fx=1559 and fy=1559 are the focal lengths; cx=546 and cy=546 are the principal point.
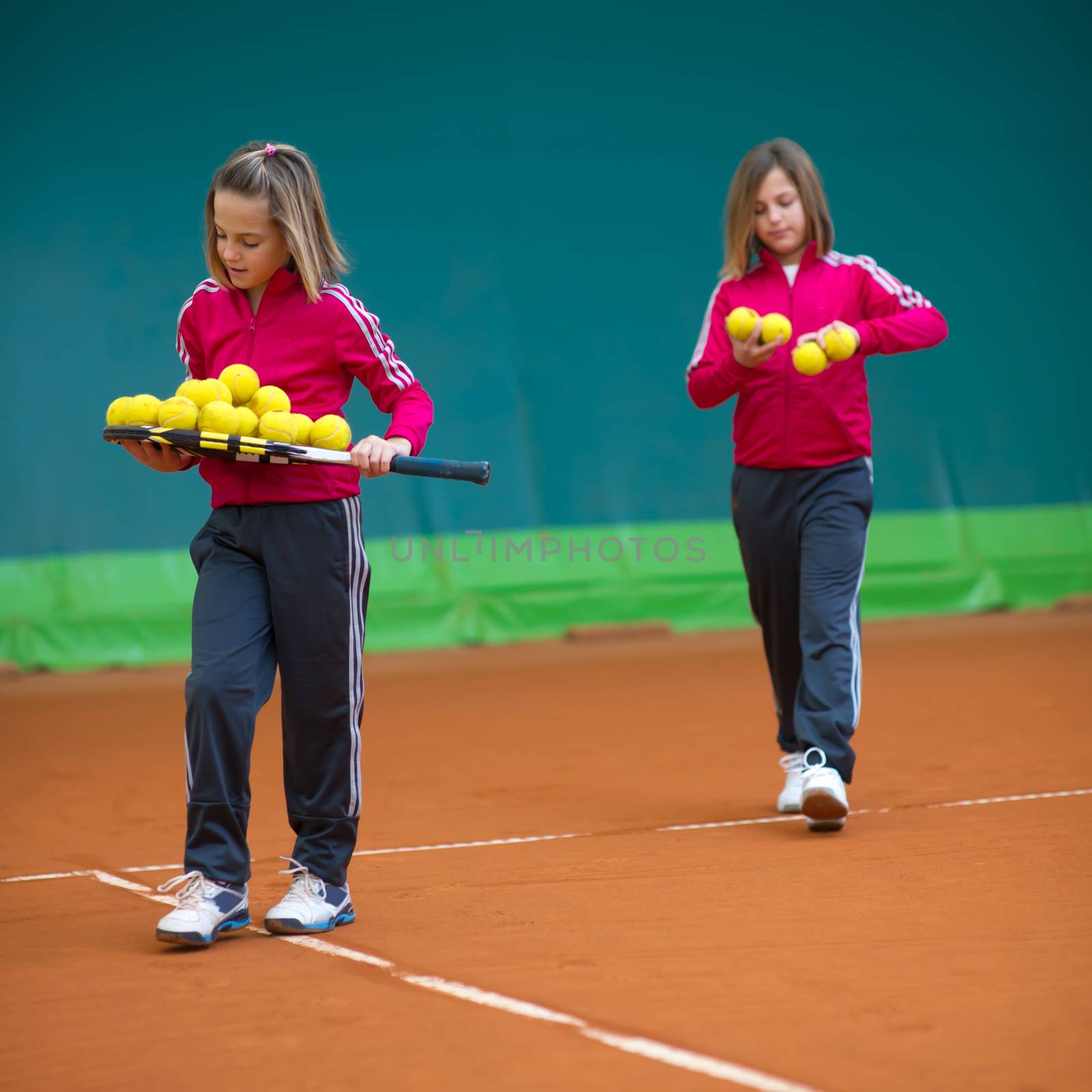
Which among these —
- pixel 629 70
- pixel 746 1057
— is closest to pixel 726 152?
pixel 629 70

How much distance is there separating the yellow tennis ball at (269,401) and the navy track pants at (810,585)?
5.55 feet

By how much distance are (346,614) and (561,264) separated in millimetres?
7572

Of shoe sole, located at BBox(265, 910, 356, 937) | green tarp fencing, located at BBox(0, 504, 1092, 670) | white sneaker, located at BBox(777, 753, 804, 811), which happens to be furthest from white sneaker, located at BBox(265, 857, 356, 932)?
green tarp fencing, located at BBox(0, 504, 1092, 670)

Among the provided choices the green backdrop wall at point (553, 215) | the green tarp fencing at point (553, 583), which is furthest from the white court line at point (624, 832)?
the green backdrop wall at point (553, 215)

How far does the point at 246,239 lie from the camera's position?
3184mm

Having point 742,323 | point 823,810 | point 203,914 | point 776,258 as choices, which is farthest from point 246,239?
point 823,810

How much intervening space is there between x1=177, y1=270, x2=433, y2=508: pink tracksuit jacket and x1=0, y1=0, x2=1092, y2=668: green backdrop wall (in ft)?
21.5

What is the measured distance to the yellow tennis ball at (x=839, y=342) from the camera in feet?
13.5

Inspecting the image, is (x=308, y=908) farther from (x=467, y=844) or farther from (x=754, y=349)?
(x=754, y=349)

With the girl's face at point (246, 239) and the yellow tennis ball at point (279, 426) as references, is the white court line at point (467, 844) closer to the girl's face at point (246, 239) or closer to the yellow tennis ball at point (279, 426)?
the yellow tennis ball at point (279, 426)

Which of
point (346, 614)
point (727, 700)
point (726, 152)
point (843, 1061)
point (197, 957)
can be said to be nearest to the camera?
point (843, 1061)

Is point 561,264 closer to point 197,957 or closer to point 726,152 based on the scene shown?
point 726,152

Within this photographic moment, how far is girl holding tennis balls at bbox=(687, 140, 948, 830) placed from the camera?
4152 mm

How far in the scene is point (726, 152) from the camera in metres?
10.9
